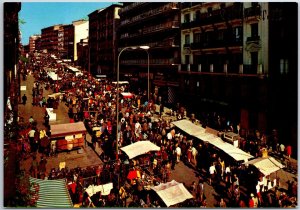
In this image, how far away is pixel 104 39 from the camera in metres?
65.9

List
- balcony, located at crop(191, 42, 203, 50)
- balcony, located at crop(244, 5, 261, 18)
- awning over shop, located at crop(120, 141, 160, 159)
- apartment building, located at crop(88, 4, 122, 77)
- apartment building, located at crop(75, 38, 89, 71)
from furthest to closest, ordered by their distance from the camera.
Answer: apartment building, located at crop(75, 38, 89, 71) < apartment building, located at crop(88, 4, 122, 77) < balcony, located at crop(191, 42, 203, 50) < balcony, located at crop(244, 5, 261, 18) < awning over shop, located at crop(120, 141, 160, 159)

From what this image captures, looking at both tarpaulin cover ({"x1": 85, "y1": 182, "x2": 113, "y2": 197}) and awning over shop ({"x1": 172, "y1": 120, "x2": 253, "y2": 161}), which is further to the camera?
awning over shop ({"x1": 172, "y1": 120, "x2": 253, "y2": 161})

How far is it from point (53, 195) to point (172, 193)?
184 inches

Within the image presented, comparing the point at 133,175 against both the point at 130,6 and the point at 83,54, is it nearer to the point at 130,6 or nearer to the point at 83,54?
the point at 130,6

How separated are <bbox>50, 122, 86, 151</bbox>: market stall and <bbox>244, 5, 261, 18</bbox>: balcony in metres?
14.8

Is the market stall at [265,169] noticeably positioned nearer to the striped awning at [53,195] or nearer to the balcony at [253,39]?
the striped awning at [53,195]

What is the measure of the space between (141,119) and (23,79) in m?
25.0

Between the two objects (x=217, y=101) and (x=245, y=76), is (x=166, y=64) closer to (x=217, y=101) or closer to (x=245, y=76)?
(x=217, y=101)

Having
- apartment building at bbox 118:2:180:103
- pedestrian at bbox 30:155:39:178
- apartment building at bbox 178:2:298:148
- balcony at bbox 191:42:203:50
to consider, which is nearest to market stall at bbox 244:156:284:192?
apartment building at bbox 178:2:298:148

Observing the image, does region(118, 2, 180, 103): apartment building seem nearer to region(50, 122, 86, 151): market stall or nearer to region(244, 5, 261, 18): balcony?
region(244, 5, 261, 18): balcony

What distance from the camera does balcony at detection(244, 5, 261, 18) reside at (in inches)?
Answer: 981

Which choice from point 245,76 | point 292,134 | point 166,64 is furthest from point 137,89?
point 292,134

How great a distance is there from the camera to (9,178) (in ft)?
39.3

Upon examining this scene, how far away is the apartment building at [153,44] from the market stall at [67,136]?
17404mm
